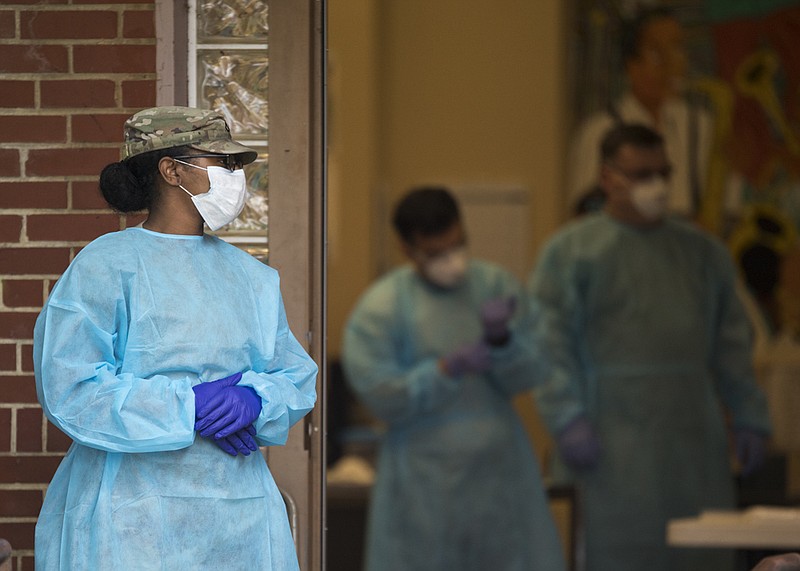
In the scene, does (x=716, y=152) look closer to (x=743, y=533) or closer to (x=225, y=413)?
(x=743, y=533)

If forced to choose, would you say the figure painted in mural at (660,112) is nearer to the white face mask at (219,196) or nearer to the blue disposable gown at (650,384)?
the blue disposable gown at (650,384)

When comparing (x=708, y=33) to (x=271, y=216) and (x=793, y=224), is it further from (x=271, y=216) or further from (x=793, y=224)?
(x=271, y=216)

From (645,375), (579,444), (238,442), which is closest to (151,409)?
(238,442)

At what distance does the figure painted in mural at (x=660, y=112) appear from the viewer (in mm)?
6113

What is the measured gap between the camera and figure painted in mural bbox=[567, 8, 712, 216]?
611 centimetres

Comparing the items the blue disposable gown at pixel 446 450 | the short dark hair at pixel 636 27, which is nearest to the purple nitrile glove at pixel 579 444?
the blue disposable gown at pixel 446 450

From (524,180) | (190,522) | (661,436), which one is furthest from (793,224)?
(190,522)

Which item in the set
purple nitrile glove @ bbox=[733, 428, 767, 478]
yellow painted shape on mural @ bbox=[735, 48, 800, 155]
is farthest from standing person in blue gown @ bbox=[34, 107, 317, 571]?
yellow painted shape on mural @ bbox=[735, 48, 800, 155]

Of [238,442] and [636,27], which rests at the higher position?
[636,27]

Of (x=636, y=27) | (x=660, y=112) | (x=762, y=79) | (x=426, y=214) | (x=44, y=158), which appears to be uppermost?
(x=636, y=27)

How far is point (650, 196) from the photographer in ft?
13.4

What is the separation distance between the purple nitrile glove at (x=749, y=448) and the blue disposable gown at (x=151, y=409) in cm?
234

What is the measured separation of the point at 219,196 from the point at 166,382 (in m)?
0.35

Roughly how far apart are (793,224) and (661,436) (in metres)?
2.46
